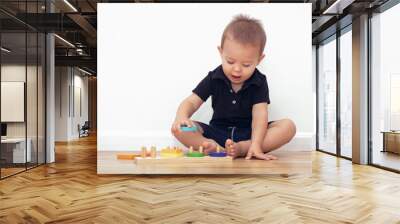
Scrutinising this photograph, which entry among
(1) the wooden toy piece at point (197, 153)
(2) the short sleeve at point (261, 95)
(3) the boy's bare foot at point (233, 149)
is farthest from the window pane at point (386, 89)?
(1) the wooden toy piece at point (197, 153)

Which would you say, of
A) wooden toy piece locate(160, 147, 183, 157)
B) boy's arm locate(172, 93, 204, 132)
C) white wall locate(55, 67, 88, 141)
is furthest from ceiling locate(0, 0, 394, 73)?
white wall locate(55, 67, 88, 141)

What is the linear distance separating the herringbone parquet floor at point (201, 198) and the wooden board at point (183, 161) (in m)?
0.23

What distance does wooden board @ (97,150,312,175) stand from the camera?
19.2 ft

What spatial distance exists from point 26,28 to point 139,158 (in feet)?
9.73

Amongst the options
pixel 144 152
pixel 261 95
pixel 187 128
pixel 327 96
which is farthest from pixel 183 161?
pixel 327 96

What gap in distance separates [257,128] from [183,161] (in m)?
1.11

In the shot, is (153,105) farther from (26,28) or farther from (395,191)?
(395,191)

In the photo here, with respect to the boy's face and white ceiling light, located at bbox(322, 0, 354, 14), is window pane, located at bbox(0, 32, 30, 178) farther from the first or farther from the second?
white ceiling light, located at bbox(322, 0, 354, 14)

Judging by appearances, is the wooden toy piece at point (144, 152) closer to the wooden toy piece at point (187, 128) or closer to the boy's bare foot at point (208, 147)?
the wooden toy piece at point (187, 128)

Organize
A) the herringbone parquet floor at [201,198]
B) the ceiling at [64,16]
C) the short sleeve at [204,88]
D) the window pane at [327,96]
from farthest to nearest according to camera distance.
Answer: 1. the window pane at [327,96]
2. the ceiling at [64,16]
3. the short sleeve at [204,88]
4. the herringbone parquet floor at [201,198]

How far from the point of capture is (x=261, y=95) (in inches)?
233

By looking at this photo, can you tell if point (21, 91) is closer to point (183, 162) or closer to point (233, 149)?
point (183, 162)

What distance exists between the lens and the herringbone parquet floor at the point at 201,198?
3805 mm

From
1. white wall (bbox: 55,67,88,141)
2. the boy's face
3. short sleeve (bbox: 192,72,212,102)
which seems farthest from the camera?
white wall (bbox: 55,67,88,141)
